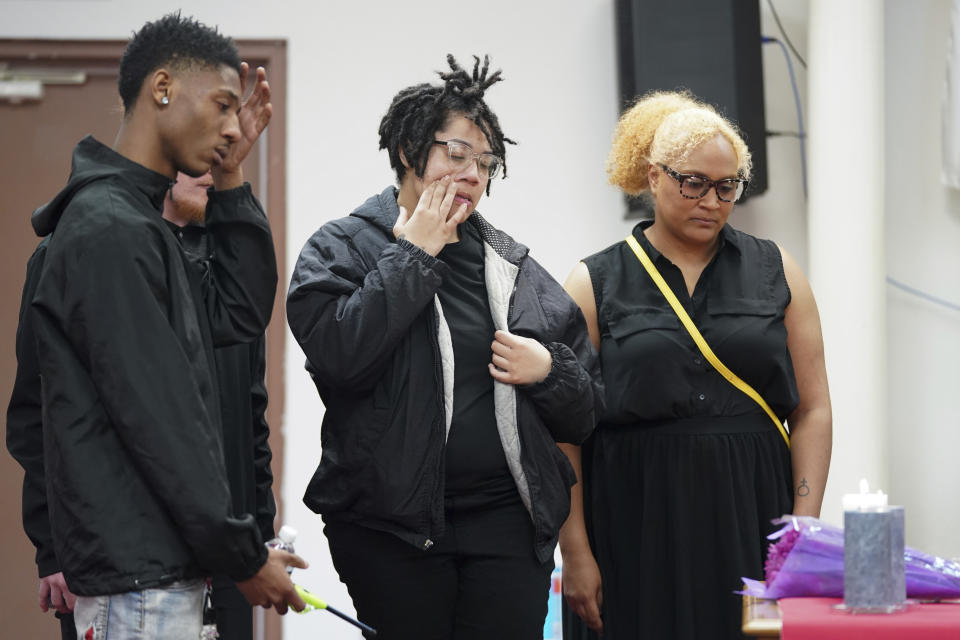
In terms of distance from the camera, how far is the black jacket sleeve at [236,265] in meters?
1.81

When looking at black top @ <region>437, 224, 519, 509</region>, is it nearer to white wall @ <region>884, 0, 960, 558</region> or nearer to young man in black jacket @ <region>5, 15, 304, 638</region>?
young man in black jacket @ <region>5, 15, 304, 638</region>

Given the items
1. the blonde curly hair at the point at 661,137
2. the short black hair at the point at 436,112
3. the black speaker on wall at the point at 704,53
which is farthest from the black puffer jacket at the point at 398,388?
the black speaker on wall at the point at 704,53

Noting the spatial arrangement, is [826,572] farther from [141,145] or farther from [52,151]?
[52,151]

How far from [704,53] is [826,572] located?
7.05 feet

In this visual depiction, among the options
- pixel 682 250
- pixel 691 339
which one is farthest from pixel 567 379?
pixel 682 250

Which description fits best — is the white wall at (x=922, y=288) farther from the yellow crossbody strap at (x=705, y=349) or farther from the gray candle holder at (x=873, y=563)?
the gray candle holder at (x=873, y=563)

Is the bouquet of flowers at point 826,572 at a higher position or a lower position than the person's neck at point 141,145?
lower

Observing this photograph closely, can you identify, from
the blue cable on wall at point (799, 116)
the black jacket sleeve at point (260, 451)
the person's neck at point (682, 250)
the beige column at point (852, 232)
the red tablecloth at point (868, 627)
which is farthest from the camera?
the blue cable on wall at point (799, 116)

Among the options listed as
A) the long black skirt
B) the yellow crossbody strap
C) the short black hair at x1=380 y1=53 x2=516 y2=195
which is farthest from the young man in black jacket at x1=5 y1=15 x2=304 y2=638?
the yellow crossbody strap

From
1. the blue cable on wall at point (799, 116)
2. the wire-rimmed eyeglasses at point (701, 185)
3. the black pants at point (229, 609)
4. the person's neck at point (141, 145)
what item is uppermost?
the blue cable on wall at point (799, 116)

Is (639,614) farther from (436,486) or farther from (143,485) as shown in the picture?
(143,485)

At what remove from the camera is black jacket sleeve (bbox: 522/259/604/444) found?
2096 mm

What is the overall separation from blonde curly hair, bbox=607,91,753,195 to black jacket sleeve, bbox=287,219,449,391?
25.0 inches

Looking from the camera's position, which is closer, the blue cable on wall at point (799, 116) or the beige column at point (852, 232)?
the beige column at point (852, 232)
